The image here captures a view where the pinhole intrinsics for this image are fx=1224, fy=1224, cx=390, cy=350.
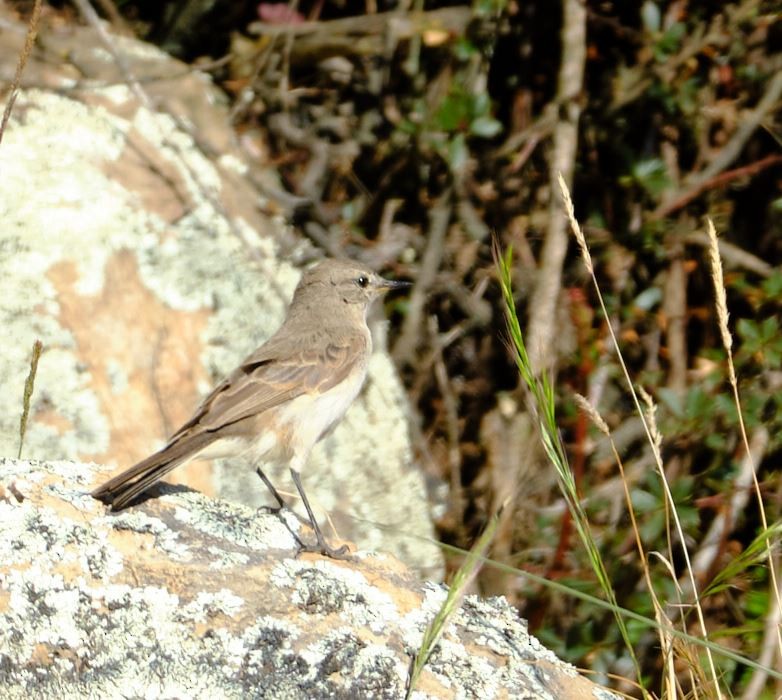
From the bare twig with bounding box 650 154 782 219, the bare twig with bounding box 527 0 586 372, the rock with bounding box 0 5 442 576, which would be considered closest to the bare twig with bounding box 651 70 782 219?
the bare twig with bounding box 650 154 782 219

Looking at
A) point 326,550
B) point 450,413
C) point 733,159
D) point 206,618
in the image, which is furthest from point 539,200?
point 206,618

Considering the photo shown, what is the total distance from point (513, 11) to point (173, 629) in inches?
180

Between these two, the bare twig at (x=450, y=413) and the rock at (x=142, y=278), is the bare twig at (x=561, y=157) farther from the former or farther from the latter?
the rock at (x=142, y=278)

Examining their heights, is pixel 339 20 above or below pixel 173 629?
above

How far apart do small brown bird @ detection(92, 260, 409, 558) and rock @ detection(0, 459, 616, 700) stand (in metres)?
0.75

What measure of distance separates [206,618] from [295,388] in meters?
1.98

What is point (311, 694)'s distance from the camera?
263cm

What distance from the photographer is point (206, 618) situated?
276 cm

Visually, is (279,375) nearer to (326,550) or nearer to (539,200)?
(326,550)

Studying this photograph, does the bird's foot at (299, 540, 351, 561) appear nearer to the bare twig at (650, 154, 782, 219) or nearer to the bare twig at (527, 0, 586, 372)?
the bare twig at (527, 0, 586, 372)

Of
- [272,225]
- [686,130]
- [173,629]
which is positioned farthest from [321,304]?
[173,629]

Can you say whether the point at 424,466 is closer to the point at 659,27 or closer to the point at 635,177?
the point at 635,177

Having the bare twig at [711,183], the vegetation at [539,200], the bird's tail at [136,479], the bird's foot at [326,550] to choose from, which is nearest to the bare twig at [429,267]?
the vegetation at [539,200]

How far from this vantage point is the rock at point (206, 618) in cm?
262
